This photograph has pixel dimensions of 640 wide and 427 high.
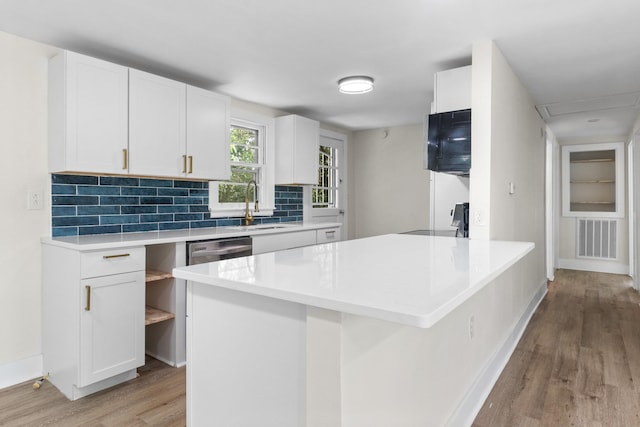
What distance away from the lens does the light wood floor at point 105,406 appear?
77.6 inches

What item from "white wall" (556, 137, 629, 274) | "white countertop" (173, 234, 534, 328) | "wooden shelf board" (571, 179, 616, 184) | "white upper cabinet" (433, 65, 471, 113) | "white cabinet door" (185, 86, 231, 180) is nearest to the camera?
"white countertop" (173, 234, 534, 328)

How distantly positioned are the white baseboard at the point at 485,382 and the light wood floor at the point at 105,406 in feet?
4.56

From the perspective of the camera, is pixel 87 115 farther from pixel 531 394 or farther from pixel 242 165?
pixel 531 394

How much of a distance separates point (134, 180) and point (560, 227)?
6.48 meters

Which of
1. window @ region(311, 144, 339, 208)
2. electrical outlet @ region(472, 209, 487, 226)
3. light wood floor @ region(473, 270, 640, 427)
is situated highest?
window @ region(311, 144, 339, 208)

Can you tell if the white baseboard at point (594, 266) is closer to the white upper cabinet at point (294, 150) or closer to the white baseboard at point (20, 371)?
the white upper cabinet at point (294, 150)

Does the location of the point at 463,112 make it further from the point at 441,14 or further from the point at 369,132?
the point at 369,132

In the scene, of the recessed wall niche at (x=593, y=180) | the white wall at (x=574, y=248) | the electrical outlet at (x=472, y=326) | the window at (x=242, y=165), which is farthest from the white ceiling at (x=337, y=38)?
the white wall at (x=574, y=248)

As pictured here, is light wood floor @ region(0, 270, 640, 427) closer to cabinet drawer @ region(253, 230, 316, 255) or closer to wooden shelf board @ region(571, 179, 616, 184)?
cabinet drawer @ region(253, 230, 316, 255)

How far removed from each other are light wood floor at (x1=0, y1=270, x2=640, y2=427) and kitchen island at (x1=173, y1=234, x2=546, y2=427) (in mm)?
782

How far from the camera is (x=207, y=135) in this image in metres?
3.16

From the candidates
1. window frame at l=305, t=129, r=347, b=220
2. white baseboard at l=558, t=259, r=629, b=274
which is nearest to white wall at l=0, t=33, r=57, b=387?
window frame at l=305, t=129, r=347, b=220

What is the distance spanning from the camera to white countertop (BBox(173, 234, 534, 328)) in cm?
84

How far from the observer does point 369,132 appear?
5.50 metres
